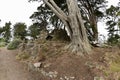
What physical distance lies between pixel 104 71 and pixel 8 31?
26565 mm

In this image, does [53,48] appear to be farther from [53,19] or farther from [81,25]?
[53,19]

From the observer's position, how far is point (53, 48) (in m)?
11.3

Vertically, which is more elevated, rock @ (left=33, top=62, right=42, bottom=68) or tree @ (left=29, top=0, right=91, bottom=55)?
tree @ (left=29, top=0, right=91, bottom=55)

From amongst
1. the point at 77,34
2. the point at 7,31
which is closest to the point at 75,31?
the point at 77,34

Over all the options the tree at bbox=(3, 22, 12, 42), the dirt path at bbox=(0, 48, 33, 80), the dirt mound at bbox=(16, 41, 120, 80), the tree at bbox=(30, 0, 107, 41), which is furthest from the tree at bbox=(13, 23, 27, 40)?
the dirt mound at bbox=(16, 41, 120, 80)

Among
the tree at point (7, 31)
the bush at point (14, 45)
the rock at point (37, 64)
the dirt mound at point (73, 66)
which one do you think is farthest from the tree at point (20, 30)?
the rock at point (37, 64)

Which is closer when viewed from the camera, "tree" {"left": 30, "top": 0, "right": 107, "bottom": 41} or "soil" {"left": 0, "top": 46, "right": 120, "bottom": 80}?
"soil" {"left": 0, "top": 46, "right": 120, "bottom": 80}

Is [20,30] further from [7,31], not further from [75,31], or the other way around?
[75,31]

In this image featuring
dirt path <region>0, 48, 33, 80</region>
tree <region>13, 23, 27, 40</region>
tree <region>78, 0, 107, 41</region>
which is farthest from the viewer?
tree <region>13, 23, 27, 40</region>

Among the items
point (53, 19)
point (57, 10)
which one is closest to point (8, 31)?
point (53, 19)

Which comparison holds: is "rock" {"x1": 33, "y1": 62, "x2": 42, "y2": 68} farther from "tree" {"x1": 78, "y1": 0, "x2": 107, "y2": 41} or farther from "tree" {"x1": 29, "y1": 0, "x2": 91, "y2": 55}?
"tree" {"x1": 78, "y1": 0, "x2": 107, "y2": 41}

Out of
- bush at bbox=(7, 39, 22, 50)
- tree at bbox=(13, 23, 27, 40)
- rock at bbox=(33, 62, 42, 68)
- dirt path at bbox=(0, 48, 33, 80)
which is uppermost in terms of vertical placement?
tree at bbox=(13, 23, 27, 40)

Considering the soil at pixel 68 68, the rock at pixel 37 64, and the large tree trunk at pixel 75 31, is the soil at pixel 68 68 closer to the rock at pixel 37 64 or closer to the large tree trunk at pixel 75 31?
the rock at pixel 37 64

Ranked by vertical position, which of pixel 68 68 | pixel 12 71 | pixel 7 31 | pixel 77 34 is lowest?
pixel 12 71
